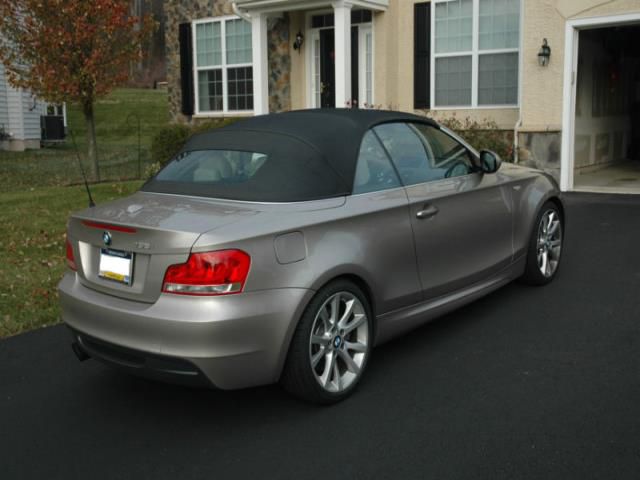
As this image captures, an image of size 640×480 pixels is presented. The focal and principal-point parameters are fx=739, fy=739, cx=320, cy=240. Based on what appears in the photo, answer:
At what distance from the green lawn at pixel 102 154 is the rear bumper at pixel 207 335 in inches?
153

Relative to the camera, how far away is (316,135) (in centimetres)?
447

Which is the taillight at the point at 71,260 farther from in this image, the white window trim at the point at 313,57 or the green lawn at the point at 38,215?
the white window trim at the point at 313,57

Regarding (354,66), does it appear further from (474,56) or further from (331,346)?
(331,346)

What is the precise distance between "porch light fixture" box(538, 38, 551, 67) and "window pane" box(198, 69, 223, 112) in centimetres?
856

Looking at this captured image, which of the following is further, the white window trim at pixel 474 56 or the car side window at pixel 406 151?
the white window trim at pixel 474 56

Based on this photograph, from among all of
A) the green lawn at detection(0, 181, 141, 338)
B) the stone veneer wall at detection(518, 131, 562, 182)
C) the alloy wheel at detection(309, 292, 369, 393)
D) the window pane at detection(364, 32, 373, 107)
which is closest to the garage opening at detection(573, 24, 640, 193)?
the stone veneer wall at detection(518, 131, 562, 182)

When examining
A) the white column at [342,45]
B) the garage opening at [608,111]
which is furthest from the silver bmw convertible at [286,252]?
the white column at [342,45]

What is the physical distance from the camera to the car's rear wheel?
12.4ft

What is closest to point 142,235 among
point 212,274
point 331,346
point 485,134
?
point 212,274

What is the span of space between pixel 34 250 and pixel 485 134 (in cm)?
822

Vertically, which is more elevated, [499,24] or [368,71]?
[499,24]

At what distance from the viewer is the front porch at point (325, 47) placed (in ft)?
46.1

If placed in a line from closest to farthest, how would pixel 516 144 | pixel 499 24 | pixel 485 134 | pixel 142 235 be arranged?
pixel 142 235, pixel 516 144, pixel 485 134, pixel 499 24

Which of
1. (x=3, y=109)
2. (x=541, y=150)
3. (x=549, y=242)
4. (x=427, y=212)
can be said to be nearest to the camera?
(x=427, y=212)
